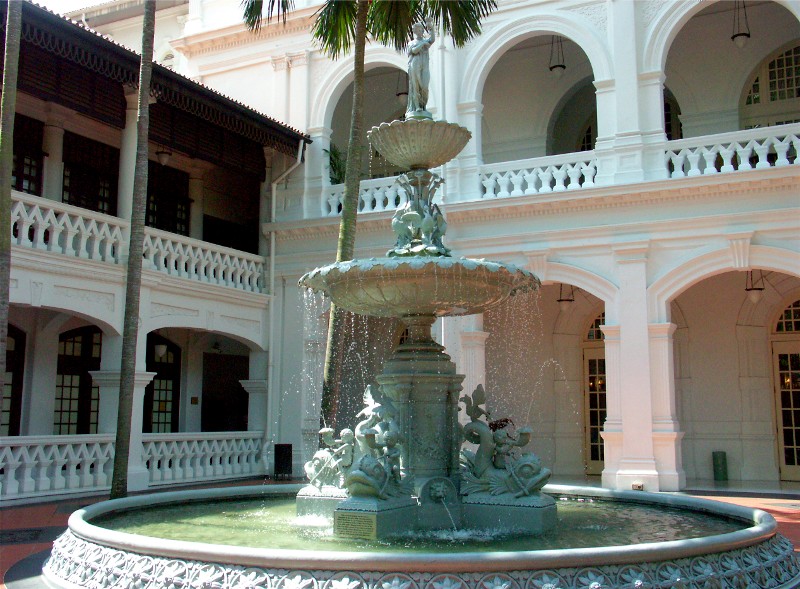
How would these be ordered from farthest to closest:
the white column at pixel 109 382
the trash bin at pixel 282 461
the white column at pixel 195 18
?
Answer: the white column at pixel 195 18 < the trash bin at pixel 282 461 < the white column at pixel 109 382

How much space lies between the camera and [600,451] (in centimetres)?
1928

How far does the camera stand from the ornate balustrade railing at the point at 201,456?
15.4 meters

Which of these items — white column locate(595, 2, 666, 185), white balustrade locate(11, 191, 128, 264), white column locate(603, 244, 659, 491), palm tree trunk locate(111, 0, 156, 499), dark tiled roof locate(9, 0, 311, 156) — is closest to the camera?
palm tree trunk locate(111, 0, 156, 499)

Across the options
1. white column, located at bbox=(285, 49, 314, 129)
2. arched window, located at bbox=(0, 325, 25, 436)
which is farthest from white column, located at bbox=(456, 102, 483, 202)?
arched window, located at bbox=(0, 325, 25, 436)

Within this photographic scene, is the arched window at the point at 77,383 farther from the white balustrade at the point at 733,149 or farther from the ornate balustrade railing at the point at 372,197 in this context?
the white balustrade at the point at 733,149

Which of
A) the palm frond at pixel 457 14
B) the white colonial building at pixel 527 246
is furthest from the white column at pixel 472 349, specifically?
the palm frond at pixel 457 14

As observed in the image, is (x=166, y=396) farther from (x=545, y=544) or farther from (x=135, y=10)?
(x=545, y=544)

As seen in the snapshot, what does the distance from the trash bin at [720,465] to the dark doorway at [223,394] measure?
450 inches

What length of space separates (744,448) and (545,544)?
12.6 meters

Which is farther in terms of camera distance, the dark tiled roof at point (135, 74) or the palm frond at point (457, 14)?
the palm frond at point (457, 14)

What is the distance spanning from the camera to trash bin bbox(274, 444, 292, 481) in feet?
55.4

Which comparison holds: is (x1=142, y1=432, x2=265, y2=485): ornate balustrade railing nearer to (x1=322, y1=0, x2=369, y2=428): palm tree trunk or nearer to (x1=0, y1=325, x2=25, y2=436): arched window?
(x1=0, y1=325, x2=25, y2=436): arched window

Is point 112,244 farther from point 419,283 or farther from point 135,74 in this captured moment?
point 419,283

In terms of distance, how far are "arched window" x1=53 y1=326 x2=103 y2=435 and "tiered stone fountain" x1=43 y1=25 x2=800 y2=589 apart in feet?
29.2
